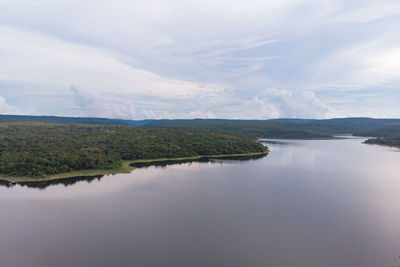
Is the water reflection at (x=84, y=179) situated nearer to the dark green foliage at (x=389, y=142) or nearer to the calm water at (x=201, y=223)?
the calm water at (x=201, y=223)

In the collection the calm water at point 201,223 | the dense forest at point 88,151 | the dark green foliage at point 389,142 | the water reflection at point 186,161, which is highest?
the dark green foliage at point 389,142

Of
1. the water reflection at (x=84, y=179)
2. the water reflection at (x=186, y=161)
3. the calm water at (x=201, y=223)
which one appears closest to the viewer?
the calm water at (x=201, y=223)

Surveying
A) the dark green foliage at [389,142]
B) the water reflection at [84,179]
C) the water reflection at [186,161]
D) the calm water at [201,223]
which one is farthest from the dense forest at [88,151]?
the dark green foliage at [389,142]

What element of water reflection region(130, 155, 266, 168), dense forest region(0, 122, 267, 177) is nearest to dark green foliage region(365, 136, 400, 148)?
dense forest region(0, 122, 267, 177)

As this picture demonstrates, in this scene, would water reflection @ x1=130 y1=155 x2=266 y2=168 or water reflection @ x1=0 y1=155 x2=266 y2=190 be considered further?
water reflection @ x1=130 y1=155 x2=266 y2=168

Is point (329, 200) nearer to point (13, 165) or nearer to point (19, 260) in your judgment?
point (19, 260)

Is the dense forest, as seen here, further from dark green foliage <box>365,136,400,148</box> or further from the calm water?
dark green foliage <box>365,136,400,148</box>

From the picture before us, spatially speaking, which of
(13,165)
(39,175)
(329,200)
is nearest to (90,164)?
(39,175)

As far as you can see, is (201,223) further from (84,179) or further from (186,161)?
(186,161)

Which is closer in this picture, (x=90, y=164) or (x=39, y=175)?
(x=39, y=175)
